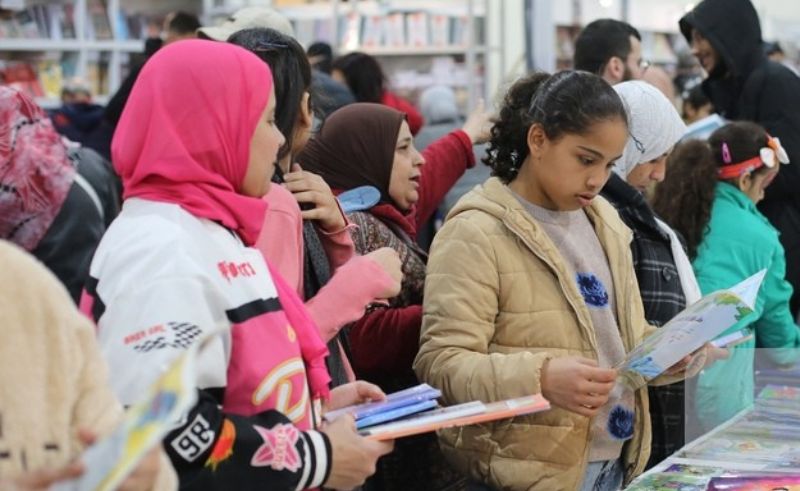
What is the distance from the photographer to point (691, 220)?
11.8ft

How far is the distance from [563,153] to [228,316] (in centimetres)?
98

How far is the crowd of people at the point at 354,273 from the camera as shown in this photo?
1573 millimetres

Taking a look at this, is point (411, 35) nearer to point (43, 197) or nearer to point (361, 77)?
point (361, 77)

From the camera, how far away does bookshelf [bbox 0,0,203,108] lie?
8133mm

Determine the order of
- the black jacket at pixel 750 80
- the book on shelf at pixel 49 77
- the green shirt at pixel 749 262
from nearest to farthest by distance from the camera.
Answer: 1. the green shirt at pixel 749 262
2. the black jacket at pixel 750 80
3. the book on shelf at pixel 49 77

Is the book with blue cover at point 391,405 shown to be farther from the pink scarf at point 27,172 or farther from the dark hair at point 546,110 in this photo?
the pink scarf at point 27,172

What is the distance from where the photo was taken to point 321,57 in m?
5.80

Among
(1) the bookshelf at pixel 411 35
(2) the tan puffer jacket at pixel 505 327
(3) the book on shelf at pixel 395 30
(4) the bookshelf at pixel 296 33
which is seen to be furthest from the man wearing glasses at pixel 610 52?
(3) the book on shelf at pixel 395 30

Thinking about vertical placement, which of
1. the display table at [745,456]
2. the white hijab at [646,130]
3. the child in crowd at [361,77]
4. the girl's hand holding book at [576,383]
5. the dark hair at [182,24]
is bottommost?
the display table at [745,456]

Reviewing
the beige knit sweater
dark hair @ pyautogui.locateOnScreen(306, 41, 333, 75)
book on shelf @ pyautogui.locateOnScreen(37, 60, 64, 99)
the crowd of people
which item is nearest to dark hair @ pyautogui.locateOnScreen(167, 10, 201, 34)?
dark hair @ pyautogui.locateOnScreen(306, 41, 333, 75)

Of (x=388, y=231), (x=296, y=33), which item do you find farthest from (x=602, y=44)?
(x=296, y=33)

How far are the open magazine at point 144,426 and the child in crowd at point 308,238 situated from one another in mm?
872

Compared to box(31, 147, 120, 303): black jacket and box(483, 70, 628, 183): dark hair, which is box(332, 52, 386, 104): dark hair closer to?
box(31, 147, 120, 303): black jacket

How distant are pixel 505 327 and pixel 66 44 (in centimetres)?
658
